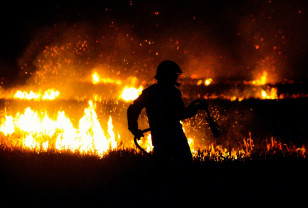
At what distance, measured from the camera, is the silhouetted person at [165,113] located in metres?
4.95

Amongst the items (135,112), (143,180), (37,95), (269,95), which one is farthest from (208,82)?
(135,112)

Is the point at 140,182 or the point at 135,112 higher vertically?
the point at 135,112

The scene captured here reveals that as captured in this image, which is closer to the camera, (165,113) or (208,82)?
(165,113)

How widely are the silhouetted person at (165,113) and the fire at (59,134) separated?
262cm

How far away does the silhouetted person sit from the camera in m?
4.95

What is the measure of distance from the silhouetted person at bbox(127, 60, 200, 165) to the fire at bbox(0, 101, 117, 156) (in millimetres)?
2618

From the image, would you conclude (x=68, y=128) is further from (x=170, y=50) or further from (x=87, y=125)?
(x=170, y=50)

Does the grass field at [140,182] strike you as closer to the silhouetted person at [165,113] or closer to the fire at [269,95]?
the silhouetted person at [165,113]

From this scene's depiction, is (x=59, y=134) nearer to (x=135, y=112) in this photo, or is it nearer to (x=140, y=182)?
(x=140, y=182)

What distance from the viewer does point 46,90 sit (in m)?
18.4

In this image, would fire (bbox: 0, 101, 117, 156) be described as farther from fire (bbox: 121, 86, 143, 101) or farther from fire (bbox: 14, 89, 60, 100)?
fire (bbox: 14, 89, 60, 100)

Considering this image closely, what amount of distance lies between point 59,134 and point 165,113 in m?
5.65

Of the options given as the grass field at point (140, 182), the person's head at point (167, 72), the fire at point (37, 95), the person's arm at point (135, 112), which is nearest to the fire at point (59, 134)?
the grass field at point (140, 182)

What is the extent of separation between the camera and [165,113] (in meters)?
4.98
